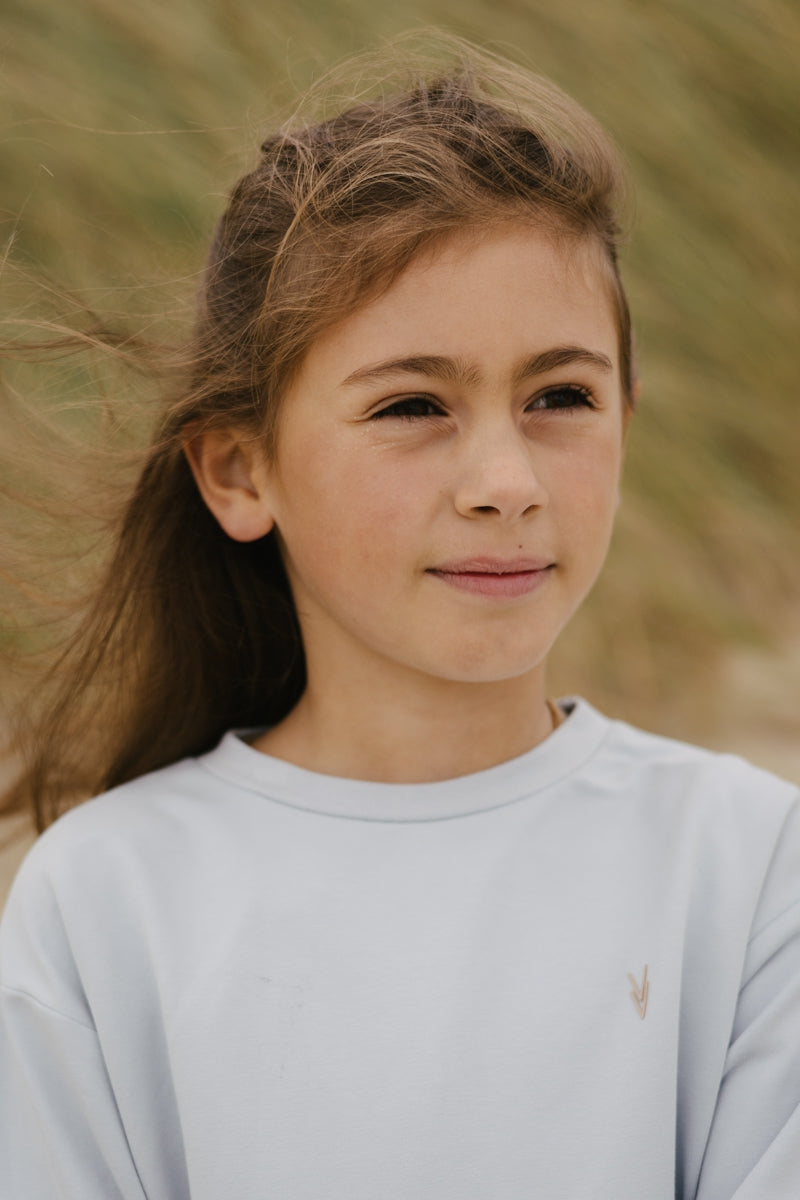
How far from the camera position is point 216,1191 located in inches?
50.4

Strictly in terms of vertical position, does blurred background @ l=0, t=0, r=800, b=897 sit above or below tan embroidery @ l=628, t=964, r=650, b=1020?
above

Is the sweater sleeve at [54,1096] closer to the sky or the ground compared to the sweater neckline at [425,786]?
closer to the ground

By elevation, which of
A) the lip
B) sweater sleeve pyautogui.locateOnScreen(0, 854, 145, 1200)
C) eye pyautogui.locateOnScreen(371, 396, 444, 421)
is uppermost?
eye pyautogui.locateOnScreen(371, 396, 444, 421)

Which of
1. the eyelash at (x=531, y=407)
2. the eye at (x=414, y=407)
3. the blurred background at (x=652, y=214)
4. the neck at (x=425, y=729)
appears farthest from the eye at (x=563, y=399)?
the blurred background at (x=652, y=214)

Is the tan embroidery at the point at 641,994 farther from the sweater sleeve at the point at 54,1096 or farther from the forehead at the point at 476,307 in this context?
the forehead at the point at 476,307

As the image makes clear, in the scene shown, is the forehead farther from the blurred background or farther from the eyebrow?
the blurred background

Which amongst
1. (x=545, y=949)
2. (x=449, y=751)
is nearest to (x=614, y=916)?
(x=545, y=949)

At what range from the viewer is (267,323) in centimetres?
149

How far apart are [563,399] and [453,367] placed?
0.15 metres

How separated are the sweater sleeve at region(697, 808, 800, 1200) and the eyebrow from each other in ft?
1.89

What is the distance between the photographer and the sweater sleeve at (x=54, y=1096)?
131 cm

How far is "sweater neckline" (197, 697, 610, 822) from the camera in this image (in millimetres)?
1456

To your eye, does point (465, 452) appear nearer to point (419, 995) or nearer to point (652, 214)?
point (419, 995)

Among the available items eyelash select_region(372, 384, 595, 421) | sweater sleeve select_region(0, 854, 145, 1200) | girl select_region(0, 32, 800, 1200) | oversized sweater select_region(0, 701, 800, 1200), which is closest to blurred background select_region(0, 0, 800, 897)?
girl select_region(0, 32, 800, 1200)
